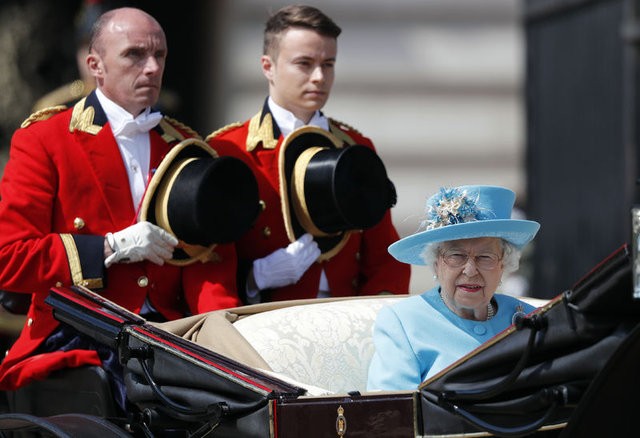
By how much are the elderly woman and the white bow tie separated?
89 centimetres

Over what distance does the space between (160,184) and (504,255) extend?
0.99 m

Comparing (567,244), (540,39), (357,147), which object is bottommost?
(567,244)

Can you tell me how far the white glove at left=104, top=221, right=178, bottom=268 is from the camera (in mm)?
3896

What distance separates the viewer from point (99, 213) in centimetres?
405

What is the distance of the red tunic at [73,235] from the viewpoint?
3.88 m

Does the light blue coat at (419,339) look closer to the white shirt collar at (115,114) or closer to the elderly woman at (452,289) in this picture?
the elderly woman at (452,289)

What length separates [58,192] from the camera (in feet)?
13.2

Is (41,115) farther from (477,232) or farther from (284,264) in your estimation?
(477,232)

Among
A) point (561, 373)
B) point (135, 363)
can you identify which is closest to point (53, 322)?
point (135, 363)

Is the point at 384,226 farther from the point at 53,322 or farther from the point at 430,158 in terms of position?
the point at 430,158

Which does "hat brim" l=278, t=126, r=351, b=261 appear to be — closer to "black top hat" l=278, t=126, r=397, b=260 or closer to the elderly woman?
"black top hat" l=278, t=126, r=397, b=260

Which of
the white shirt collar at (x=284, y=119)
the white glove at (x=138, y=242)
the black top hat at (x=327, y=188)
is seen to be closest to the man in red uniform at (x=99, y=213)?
the white glove at (x=138, y=242)

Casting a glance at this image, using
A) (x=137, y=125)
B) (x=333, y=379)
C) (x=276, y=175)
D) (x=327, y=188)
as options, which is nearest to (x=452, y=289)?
(x=333, y=379)

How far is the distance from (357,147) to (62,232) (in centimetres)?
87
